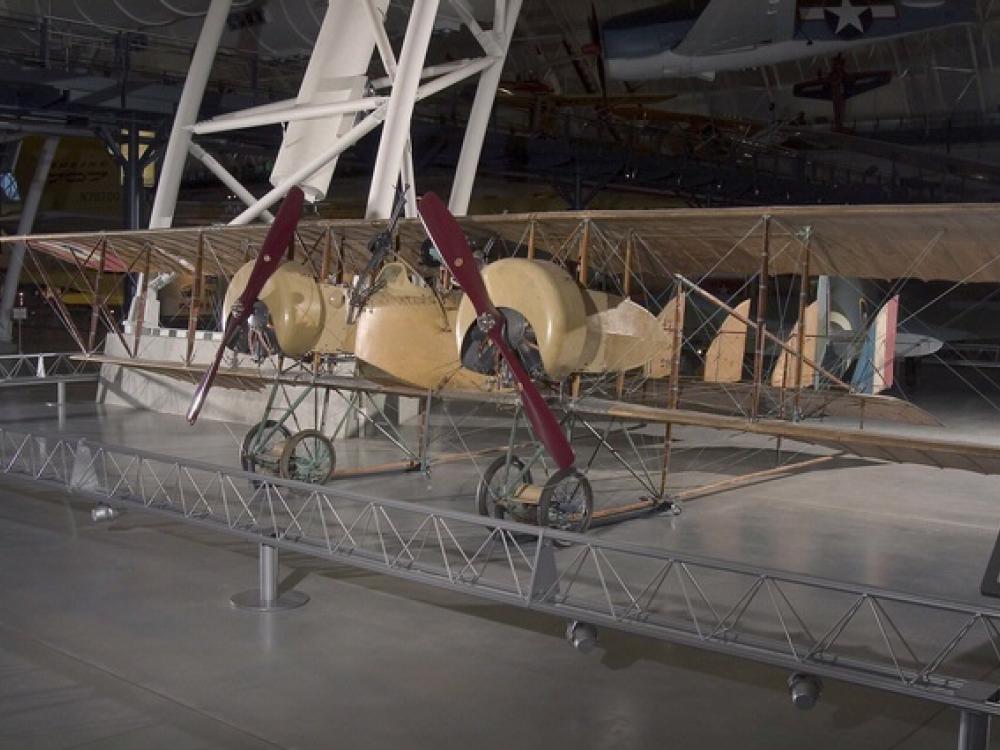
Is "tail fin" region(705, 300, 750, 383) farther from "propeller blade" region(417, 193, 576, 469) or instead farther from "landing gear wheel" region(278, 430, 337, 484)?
"propeller blade" region(417, 193, 576, 469)

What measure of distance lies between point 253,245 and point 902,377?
18716 millimetres

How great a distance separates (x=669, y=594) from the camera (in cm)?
636

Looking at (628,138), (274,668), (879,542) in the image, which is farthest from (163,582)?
(628,138)

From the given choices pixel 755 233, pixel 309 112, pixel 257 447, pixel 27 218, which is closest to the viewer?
pixel 755 233

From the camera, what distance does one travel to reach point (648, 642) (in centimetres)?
573

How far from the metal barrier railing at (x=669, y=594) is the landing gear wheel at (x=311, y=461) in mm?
371

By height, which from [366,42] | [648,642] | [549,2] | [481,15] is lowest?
[648,642]

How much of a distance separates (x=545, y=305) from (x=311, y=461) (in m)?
3.74

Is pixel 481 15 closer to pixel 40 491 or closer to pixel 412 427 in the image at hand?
pixel 412 427

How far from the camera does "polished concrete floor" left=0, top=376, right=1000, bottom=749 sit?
14.5 ft

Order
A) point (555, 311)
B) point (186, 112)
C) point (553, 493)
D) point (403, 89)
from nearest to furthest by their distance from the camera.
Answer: point (555, 311)
point (553, 493)
point (403, 89)
point (186, 112)

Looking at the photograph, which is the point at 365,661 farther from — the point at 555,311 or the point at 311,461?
the point at 311,461

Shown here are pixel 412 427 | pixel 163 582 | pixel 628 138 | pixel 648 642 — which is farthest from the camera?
pixel 628 138

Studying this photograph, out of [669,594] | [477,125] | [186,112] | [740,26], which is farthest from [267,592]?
[740,26]
